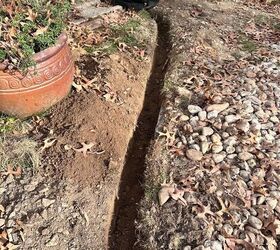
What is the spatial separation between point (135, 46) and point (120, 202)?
2499 millimetres

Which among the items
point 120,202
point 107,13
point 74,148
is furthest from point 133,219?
point 107,13

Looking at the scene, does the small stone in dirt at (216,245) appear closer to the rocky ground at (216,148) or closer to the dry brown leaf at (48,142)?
the rocky ground at (216,148)

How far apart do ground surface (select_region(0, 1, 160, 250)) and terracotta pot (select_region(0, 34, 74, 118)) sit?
153 millimetres

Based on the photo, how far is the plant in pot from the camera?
12.4 ft

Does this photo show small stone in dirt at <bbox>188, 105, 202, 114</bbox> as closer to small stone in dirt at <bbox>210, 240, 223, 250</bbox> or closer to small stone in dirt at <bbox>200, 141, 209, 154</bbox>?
small stone in dirt at <bbox>200, 141, 209, 154</bbox>

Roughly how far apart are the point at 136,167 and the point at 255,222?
4.39 feet

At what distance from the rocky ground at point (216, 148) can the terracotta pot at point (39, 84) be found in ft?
3.87

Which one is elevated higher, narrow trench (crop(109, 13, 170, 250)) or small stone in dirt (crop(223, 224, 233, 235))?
small stone in dirt (crop(223, 224, 233, 235))

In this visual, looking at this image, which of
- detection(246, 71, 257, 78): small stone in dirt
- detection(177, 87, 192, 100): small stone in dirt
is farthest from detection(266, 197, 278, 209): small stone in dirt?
detection(246, 71, 257, 78): small stone in dirt

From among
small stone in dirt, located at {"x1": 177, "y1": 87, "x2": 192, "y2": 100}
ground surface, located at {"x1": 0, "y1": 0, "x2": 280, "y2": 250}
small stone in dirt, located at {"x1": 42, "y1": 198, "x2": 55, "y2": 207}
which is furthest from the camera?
small stone in dirt, located at {"x1": 177, "y1": 87, "x2": 192, "y2": 100}

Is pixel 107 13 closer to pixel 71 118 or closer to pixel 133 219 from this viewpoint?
pixel 71 118

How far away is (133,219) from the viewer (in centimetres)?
373

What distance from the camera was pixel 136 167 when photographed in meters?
4.18

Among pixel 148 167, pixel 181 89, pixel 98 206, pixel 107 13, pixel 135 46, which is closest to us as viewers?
pixel 98 206
